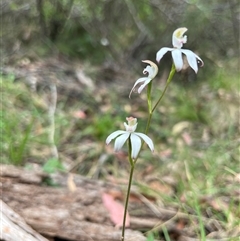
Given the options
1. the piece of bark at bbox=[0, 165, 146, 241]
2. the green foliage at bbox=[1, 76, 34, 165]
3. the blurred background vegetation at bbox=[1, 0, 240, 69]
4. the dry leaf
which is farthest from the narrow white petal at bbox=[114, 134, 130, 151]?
the blurred background vegetation at bbox=[1, 0, 240, 69]

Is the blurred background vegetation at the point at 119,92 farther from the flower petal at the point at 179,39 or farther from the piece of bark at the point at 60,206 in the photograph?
the flower petal at the point at 179,39

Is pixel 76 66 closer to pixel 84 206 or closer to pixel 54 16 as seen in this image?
pixel 54 16

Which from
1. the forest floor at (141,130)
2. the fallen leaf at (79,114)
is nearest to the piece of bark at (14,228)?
the forest floor at (141,130)

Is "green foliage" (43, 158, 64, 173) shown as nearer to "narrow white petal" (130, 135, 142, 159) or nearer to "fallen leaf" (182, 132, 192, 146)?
"narrow white petal" (130, 135, 142, 159)

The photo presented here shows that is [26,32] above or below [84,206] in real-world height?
above

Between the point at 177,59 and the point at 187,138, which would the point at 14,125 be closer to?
the point at 187,138

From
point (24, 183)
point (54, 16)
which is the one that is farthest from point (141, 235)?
point (54, 16)

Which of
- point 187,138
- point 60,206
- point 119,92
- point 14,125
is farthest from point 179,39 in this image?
point 119,92
